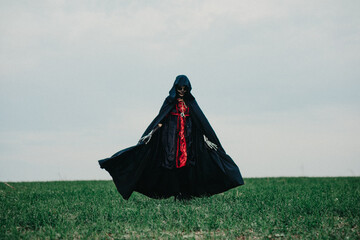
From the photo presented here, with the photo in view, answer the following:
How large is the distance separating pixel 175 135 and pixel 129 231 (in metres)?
3.35

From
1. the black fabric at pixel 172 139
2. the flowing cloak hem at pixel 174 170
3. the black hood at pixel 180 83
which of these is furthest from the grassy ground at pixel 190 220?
the black hood at pixel 180 83

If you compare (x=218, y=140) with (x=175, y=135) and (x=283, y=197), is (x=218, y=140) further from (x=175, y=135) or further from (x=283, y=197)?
(x=283, y=197)

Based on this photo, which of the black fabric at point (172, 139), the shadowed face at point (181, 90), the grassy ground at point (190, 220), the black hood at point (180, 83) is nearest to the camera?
the grassy ground at point (190, 220)

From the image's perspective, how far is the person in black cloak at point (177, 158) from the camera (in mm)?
9320

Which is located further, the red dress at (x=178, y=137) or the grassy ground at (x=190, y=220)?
the red dress at (x=178, y=137)

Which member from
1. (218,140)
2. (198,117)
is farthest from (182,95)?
(218,140)

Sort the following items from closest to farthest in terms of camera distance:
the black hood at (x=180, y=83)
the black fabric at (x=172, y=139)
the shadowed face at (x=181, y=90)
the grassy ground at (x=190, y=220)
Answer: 1. the grassy ground at (x=190, y=220)
2. the black fabric at (x=172, y=139)
3. the black hood at (x=180, y=83)
4. the shadowed face at (x=181, y=90)

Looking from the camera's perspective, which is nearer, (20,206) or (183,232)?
(183,232)

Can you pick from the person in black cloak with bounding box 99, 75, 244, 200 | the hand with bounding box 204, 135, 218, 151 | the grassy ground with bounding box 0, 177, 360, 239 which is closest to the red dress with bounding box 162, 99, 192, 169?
the person in black cloak with bounding box 99, 75, 244, 200

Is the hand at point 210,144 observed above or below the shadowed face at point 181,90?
below

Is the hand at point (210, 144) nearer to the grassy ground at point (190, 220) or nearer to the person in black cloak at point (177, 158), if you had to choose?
the person in black cloak at point (177, 158)

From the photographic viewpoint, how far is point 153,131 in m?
9.40

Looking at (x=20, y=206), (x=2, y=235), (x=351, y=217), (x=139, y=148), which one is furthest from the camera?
(x=139, y=148)

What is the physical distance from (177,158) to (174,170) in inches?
15.3
